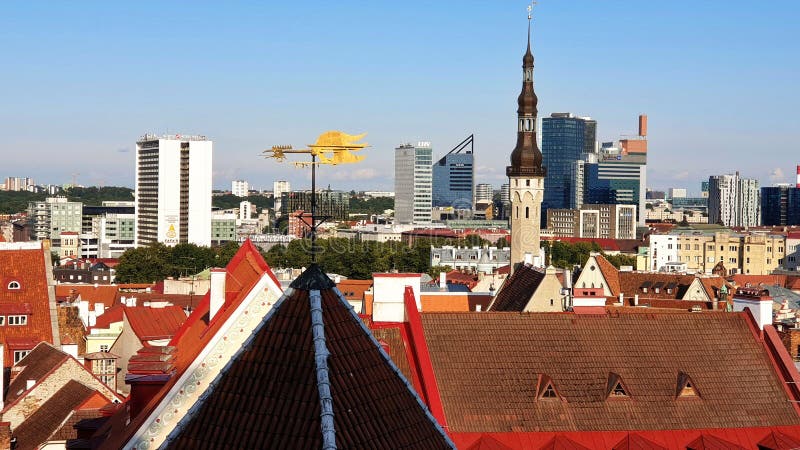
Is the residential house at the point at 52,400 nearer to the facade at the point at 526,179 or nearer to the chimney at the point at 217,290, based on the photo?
the chimney at the point at 217,290

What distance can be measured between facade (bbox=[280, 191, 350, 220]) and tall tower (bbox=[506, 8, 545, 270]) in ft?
237

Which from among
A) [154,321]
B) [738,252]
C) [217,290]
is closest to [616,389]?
[217,290]

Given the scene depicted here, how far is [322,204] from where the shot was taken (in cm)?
1405

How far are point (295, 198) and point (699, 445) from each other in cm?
1591

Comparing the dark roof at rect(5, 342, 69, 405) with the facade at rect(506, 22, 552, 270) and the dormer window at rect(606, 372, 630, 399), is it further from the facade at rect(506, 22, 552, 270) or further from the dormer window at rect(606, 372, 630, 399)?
the facade at rect(506, 22, 552, 270)

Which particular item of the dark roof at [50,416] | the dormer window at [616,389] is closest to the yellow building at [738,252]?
the dark roof at [50,416]

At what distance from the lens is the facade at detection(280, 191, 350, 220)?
13.9 metres

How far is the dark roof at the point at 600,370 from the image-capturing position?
2717 centimetres

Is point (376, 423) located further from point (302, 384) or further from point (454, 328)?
point (454, 328)

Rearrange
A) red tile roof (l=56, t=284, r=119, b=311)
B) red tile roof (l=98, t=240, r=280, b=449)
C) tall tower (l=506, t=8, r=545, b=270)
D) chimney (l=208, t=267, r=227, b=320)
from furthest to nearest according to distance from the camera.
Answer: red tile roof (l=56, t=284, r=119, b=311), tall tower (l=506, t=8, r=545, b=270), chimney (l=208, t=267, r=227, b=320), red tile roof (l=98, t=240, r=280, b=449)

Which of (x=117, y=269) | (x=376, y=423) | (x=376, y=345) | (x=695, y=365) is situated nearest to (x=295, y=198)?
(x=376, y=345)

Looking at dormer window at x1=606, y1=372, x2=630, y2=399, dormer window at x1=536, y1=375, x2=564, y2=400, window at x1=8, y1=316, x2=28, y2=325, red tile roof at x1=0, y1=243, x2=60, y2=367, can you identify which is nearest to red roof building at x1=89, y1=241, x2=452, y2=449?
dormer window at x1=536, y1=375, x2=564, y2=400

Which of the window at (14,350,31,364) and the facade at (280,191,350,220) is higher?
the facade at (280,191,350,220)

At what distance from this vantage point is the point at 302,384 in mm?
10836
